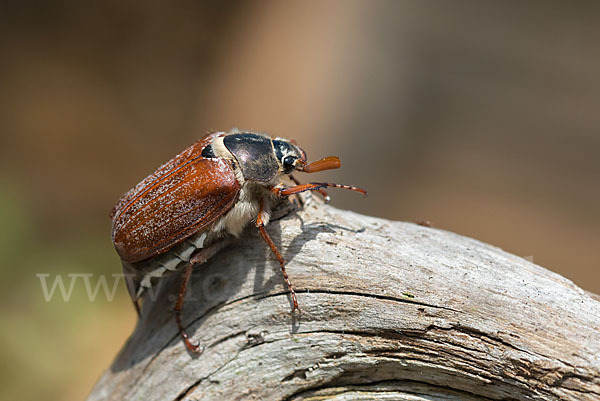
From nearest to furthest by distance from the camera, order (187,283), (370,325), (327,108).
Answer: (370,325) < (187,283) < (327,108)

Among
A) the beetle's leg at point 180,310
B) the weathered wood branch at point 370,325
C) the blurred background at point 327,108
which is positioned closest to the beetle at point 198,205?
the beetle's leg at point 180,310

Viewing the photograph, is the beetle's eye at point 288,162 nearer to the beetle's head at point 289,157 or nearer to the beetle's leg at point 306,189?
the beetle's head at point 289,157

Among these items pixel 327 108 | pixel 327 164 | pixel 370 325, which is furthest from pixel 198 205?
pixel 327 108

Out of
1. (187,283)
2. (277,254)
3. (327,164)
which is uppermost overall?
(327,164)

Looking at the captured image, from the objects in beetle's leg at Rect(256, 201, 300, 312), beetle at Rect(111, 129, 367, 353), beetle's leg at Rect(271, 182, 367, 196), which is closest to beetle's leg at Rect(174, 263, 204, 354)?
beetle at Rect(111, 129, 367, 353)

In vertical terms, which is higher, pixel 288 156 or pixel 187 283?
pixel 288 156

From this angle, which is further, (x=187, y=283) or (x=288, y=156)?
(x=288, y=156)

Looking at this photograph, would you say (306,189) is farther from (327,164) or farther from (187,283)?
(187,283)
